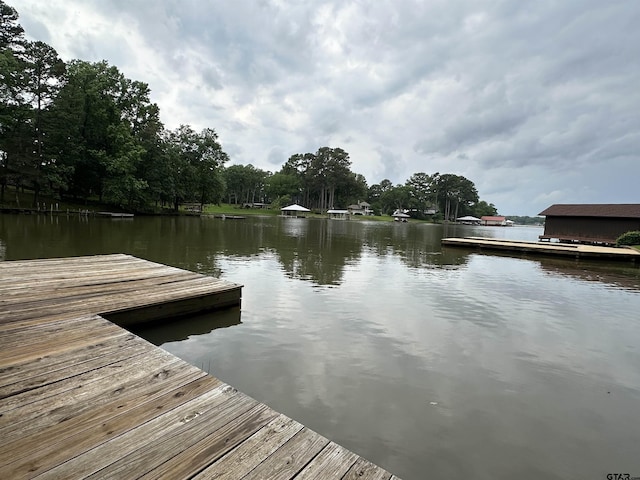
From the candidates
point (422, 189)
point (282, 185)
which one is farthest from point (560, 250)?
point (422, 189)

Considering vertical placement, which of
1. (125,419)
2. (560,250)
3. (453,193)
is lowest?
(125,419)

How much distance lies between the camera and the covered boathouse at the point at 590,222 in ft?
85.9

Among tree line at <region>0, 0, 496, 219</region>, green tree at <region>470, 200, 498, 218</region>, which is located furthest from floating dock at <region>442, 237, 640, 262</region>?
green tree at <region>470, 200, 498, 218</region>

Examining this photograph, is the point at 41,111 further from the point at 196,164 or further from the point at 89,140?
the point at 196,164

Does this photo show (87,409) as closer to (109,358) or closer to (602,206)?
(109,358)

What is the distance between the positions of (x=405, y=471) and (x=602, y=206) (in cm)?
3607

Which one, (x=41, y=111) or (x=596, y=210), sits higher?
(x=41, y=111)

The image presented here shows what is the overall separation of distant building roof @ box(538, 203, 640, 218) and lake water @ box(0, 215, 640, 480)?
74.8 feet

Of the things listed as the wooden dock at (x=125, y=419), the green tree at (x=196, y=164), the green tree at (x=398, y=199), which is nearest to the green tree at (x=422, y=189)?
the green tree at (x=398, y=199)

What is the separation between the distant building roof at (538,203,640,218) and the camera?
86.4 ft

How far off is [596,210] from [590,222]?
124cm

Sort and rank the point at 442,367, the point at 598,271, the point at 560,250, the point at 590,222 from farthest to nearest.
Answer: the point at 590,222 → the point at 560,250 → the point at 598,271 → the point at 442,367

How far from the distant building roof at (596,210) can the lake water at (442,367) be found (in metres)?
22.8

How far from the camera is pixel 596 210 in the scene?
28.4 metres
